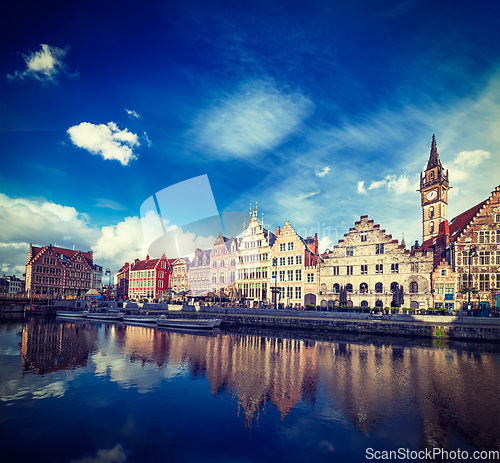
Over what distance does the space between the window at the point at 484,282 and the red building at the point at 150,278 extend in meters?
74.2

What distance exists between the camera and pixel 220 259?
79812 mm

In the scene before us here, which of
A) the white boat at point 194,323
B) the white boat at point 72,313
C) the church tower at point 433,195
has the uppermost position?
the church tower at point 433,195

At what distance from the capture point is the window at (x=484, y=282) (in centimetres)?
4647

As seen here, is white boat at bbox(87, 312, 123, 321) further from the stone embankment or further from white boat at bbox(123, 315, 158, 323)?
the stone embankment

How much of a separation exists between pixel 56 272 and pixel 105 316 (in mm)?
39667

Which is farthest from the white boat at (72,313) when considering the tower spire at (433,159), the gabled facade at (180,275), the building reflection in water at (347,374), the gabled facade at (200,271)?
the tower spire at (433,159)

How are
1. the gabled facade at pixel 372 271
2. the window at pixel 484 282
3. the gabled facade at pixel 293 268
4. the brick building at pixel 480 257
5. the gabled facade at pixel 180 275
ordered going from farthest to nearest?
the gabled facade at pixel 180 275 → the gabled facade at pixel 293 268 → the gabled facade at pixel 372 271 → the window at pixel 484 282 → the brick building at pixel 480 257

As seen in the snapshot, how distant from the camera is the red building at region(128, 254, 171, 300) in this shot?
9694cm

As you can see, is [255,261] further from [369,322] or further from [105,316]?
[105,316]

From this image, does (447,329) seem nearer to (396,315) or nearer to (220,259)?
(396,315)

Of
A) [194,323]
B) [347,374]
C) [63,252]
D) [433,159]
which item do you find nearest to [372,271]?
[194,323]

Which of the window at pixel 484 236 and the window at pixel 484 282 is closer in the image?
the window at pixel 484 282

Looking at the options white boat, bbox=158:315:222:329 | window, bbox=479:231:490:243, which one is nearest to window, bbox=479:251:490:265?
window, bbox=479:231:490:243

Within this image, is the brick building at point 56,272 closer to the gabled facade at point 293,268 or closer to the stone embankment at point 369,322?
the stone embankment at point 369,322
